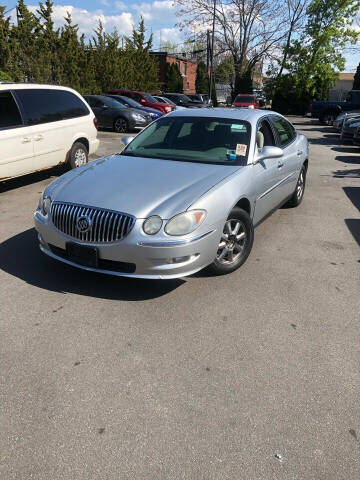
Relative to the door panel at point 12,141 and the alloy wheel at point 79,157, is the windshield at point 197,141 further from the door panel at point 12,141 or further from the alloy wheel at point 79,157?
the alloy wheel at point 79,157

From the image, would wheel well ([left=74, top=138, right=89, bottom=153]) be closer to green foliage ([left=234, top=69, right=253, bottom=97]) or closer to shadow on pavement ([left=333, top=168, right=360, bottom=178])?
shadow on pavement ([left=333, top=168, right=360, bottom=178])

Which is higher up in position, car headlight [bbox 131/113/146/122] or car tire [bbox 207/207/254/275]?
car tire [bbox 207/207/254/275]

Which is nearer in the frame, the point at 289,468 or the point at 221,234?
the point at 289,468

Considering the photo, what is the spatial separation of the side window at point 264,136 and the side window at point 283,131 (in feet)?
0.90

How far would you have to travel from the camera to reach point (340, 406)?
8.13ft

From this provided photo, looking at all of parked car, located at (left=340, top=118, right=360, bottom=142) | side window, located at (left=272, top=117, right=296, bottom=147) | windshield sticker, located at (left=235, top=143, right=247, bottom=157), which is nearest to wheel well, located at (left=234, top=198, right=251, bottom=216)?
windshield sticker, located at (left=235, top=143, right=247, bottom=157)

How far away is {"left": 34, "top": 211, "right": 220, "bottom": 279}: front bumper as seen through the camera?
3.31m

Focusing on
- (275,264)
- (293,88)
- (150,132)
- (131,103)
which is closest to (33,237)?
(150,132)

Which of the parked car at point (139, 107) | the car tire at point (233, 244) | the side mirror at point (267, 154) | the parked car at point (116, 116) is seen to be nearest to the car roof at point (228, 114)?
the side mirror at point (267, 154)

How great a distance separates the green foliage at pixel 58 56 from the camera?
63.0 ft

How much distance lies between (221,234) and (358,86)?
38659 millimetres

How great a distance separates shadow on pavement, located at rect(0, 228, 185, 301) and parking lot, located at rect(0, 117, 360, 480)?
0.06 ft

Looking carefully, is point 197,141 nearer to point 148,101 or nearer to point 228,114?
point 228,114

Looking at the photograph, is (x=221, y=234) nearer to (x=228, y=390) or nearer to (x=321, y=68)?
(x=228, y=390)
